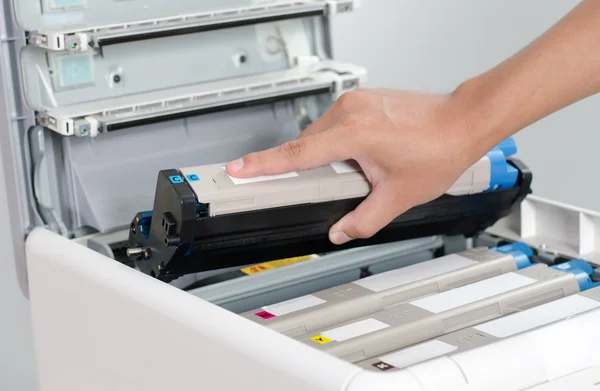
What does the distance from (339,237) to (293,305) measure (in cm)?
13

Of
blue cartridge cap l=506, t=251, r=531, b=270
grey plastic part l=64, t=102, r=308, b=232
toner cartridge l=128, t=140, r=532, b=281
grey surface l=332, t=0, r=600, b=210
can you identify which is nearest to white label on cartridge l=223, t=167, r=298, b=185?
toner cartridge l=128, t=140, r=532, b=281

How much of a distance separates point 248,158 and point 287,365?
398mm

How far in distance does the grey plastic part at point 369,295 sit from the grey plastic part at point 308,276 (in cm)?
11

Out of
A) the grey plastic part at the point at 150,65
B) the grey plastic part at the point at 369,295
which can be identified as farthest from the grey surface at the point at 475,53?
the grey plastic part at the point at 369,295

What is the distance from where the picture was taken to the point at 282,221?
53.8 inches

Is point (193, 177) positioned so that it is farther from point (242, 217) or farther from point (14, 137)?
point (14, 137)

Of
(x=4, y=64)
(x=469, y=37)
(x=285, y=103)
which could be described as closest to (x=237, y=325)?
(x=4, y=64)

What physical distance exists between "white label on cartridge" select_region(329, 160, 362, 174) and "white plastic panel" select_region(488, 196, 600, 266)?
0.43 metres

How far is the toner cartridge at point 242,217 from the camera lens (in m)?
1.28

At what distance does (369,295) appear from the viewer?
4.64ft

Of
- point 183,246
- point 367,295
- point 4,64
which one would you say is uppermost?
point 4,64

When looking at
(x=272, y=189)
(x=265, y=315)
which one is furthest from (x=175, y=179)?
(x=265, y=315)

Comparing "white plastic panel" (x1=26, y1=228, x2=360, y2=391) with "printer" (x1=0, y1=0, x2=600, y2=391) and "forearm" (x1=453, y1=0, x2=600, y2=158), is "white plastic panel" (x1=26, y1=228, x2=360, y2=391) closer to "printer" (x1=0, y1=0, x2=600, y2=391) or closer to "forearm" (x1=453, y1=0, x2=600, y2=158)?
"printer" (x1=0, y1=0, x2=600, y2=391)

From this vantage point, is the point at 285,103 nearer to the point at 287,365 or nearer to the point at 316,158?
the point at 316,158
